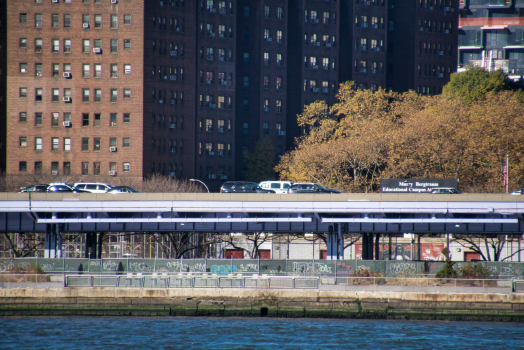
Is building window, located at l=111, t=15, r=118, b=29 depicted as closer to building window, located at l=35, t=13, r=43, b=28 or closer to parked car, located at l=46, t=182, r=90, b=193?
building window, located at l=35, t=13, r=43, b=28

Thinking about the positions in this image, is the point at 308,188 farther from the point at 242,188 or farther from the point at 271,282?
the point at 271,282

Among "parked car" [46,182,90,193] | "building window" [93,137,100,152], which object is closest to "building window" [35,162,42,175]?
"building window" [93,137,100,152]

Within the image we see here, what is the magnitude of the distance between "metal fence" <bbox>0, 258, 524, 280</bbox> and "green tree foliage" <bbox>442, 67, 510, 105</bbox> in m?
58.4

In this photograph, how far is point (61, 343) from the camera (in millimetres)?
43312

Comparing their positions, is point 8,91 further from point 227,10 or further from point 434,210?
point 434,210

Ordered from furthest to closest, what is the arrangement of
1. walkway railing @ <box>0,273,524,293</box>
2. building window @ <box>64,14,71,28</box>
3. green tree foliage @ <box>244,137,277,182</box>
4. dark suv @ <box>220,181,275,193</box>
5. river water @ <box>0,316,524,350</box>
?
green tree foliage @ <box>244,137,277,182</box> → building window @ <box>64,14,71,28</box> → dark suv @ <box>220,181,275,193</box> → walkway railing @ <box>0,273,524,293</box> → river water @ <box>0,316,524,350</box>

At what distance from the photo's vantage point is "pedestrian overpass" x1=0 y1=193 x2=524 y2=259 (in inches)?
2238

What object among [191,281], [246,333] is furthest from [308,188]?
[246,333]

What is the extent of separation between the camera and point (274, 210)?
5712cm

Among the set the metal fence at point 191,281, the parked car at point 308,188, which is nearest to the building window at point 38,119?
the parked car at point 308,188

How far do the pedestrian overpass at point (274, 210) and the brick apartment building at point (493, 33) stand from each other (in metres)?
80.7

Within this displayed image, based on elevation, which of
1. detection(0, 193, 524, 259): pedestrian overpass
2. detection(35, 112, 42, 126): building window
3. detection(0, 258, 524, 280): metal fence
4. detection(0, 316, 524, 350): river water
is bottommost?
detection(0, 316, 524, 350): river water

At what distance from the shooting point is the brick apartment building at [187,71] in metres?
112

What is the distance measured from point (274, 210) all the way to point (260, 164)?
245ft
